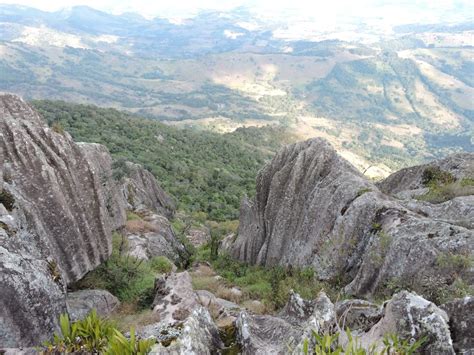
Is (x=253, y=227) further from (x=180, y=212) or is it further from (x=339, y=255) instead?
(x=180, y=212)

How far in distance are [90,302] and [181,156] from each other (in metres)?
89.0

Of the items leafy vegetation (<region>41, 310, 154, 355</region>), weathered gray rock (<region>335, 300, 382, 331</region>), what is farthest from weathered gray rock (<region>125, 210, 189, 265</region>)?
weathered gray rock (<region>335, 300, 382, 331</region>)

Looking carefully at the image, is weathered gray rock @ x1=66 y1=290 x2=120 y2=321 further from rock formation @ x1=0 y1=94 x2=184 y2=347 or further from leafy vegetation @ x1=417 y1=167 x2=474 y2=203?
leafy vegetation @ x1=417 y1=167 x2=474 y2=203

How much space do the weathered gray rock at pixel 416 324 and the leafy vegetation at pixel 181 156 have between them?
190 feet

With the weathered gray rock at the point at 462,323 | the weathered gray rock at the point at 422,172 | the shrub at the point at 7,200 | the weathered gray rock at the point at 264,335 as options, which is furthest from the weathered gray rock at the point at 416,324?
the weathered gray rock at the point at 422,172

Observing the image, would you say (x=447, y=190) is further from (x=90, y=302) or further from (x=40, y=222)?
(x=40, y=222)

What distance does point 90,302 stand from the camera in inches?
640

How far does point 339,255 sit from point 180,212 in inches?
1714

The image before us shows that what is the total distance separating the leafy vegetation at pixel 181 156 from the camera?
7544 cm

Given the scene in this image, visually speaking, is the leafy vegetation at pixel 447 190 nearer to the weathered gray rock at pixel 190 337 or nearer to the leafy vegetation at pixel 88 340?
the weathered gray rock at pixel 190 337

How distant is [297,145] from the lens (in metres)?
32.5

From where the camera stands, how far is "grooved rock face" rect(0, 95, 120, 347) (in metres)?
10.9

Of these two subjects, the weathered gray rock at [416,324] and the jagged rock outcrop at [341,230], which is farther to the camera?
the jagged rock outcrop at [341,230]

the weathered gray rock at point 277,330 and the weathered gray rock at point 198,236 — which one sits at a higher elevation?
the weathered gray rock at point 277,330
